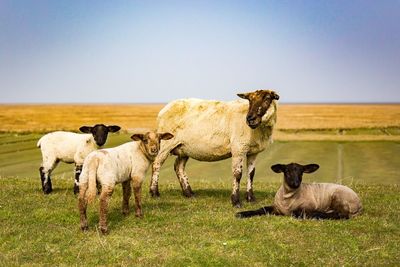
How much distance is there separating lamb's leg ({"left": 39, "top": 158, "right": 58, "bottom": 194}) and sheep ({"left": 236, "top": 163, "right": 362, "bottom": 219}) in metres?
6.61

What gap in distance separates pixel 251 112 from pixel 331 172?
1101 cm

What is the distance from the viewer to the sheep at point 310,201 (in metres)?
11.2

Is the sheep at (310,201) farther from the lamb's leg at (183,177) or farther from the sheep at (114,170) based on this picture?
the lamb's leg at (183,177)

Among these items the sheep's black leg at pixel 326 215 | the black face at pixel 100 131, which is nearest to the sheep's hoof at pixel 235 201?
the sheep's black leg at pixel 326 215

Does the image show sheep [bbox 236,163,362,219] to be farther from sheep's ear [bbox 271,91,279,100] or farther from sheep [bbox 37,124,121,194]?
sheep [bbox 37,124,121,194]

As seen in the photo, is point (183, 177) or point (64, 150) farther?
point (64, 150)

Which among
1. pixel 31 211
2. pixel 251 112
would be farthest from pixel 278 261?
Result: pixel 31 211

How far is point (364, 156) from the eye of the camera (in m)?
27.8

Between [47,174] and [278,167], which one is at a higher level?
[278,167]

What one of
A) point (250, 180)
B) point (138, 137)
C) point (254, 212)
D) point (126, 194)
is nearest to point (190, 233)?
point (254, 212)

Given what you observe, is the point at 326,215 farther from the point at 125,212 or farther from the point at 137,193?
the point at 125,212

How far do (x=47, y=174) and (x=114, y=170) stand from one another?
18.0ft

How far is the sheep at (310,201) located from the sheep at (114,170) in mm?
2381

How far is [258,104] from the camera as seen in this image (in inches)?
491
